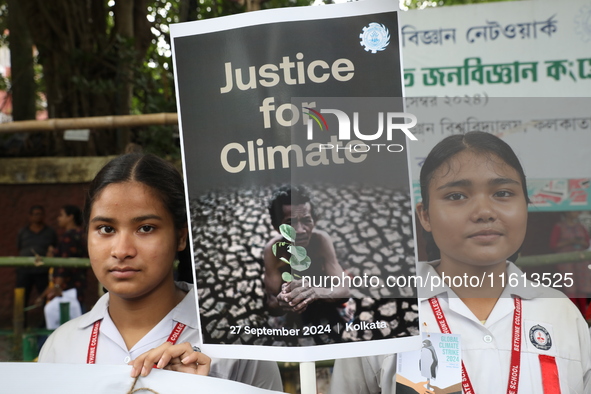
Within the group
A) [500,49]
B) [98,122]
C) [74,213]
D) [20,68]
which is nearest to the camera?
[500,49]

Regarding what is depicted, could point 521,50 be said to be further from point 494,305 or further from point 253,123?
point 253,123

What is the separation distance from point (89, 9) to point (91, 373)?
462 cm

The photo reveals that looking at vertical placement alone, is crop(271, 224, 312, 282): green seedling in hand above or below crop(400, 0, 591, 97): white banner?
below

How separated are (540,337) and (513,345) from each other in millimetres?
66

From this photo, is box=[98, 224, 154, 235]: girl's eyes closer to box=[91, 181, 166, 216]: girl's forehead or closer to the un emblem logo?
box=[91, 181, 166, 216]: girl's forehead

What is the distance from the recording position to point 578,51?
311cm

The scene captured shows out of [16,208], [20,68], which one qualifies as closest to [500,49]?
[16,208]

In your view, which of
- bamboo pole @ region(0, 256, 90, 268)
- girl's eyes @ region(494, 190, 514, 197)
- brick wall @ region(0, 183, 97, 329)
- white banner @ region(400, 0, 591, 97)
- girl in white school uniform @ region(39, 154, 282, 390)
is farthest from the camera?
brick wall @ region(0, 183, 97, 329)

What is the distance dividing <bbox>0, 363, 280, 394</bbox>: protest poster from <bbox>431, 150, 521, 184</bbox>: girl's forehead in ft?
1.97

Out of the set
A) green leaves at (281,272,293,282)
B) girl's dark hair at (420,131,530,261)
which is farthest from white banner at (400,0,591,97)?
green leaves at (281,272,293,282)

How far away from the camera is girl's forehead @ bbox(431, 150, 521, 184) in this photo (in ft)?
4.51

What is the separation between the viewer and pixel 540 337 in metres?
1.44

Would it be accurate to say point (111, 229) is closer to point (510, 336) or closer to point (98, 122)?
point (510, 336)
